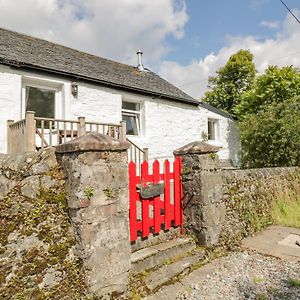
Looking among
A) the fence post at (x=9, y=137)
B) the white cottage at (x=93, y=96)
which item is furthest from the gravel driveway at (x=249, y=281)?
the fence post at (x=9, y=137)

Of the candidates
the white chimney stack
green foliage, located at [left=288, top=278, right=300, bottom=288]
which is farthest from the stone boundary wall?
the white chimney stack

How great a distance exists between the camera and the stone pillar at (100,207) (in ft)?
8.37

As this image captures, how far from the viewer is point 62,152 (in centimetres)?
264

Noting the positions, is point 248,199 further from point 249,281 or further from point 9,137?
point 9,137

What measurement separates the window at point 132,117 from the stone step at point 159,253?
690 cm

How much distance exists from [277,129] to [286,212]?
4.95m

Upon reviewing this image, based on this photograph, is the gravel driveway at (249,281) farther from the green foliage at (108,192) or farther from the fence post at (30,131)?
the fence post at (30,131)

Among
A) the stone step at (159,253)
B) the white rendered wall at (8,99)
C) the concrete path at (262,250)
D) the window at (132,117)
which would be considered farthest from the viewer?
the window at (132,117)

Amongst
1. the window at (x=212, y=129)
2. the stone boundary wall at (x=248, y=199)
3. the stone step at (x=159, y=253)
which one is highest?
the window at (x=212, y=129)

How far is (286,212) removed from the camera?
615cm

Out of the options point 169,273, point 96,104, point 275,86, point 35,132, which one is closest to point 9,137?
point 35,132

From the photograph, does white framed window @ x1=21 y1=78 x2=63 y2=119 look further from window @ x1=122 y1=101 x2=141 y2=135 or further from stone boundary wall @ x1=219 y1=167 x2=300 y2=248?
stone boundary wall @ x1=219 y1=167 x2=300 y2=248

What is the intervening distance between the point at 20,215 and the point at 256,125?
33.8ft

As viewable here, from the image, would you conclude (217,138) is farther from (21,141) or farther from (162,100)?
(21,141)
